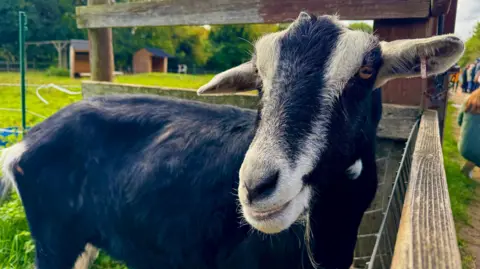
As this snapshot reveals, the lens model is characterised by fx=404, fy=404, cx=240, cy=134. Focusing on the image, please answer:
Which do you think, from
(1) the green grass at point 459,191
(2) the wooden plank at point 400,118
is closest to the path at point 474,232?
(1) the green grass at point 459,191

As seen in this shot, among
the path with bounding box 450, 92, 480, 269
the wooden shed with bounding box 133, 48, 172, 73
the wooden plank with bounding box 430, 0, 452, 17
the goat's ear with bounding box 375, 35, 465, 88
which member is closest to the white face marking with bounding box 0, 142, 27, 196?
the goat's ear with bounding box 375, 35, 465, 88

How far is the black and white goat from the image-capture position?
Answer: 185 cm

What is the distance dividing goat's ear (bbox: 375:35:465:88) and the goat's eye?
0.44 feet

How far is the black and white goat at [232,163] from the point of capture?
1852 millimetres

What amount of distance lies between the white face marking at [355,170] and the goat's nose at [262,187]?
71 centimetres

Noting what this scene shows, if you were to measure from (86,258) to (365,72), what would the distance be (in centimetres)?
291

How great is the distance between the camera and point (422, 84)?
3.51 meters

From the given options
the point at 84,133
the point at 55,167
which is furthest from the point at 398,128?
the point at 55,167

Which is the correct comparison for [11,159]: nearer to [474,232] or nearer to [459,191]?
[474,232]

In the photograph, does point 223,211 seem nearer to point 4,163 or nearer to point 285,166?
point 285,166

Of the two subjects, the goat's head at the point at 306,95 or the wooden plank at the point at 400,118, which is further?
the wooden plank at the point at 400,118

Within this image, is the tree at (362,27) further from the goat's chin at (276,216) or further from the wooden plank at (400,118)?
the goat's chin at (276,216)

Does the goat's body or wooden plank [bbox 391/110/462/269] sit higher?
wooden plank [bbox 391/110/462/269]

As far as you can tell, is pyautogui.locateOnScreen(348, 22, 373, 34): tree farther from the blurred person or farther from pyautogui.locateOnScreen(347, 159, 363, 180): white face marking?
the blurred person
